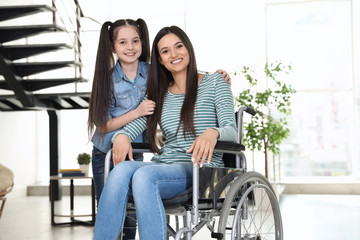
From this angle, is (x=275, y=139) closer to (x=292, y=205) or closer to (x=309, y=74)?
(x=292, y=205)

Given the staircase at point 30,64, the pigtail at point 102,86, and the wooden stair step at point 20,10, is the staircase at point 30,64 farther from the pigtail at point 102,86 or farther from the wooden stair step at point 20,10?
the pigtail at point 102,86

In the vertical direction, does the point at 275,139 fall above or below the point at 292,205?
above

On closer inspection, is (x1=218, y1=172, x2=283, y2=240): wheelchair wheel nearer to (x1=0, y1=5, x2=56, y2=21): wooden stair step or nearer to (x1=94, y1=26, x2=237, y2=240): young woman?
(x1=94, y1=26, x2=237, y2=240): young woman

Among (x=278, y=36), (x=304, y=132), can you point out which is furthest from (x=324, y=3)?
(x=304, y=132)

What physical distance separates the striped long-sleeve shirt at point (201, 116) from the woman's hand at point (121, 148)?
5 centimetres

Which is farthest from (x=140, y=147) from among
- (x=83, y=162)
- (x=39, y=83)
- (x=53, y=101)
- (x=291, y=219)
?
(x=53, y=101)

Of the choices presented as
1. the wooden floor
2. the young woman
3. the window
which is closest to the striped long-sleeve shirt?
the young woman

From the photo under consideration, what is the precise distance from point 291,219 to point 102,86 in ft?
8.62

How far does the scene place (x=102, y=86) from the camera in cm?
209

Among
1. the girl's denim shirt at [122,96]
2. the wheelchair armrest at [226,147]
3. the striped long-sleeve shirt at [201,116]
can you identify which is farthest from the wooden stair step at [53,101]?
the wheelchair armrest at [226,147]

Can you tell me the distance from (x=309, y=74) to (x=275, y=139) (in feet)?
8.67

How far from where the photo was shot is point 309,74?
7258 millimetres

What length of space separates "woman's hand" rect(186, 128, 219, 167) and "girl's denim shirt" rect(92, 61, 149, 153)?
0.54 m

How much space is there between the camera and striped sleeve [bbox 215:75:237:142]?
179 centimetres
